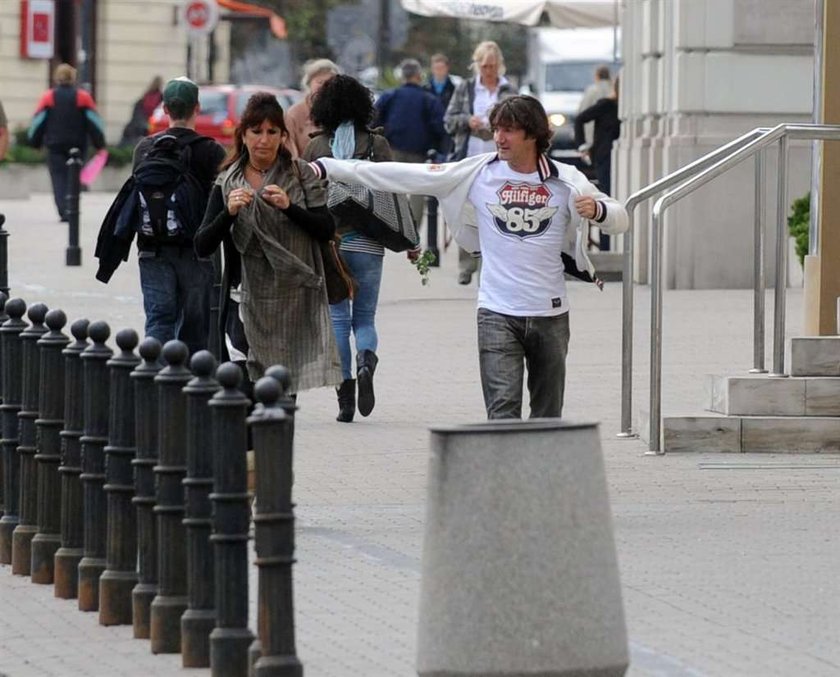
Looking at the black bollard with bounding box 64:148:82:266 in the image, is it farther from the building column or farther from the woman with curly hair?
the building column

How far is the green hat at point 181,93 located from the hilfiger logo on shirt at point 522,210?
1.96 meters

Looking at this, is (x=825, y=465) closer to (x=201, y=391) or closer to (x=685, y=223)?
(x=201, y=391)

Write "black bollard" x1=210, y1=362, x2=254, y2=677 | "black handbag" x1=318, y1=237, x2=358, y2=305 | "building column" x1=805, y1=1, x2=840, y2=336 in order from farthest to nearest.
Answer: "building column" x1=805, y1=1, x2=840, y2=336 → "black handbag" x1=318, y1=237, x2=358, y2=305 → "black bollard" x1=210, y1=362, x2=254, y2=677

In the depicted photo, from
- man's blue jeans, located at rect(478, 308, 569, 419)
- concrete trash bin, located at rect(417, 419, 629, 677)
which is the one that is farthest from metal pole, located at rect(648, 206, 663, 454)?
concrete trash bin, located at rect(417, 419, 629, 677)

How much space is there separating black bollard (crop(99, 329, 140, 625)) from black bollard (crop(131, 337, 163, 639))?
0.39ft

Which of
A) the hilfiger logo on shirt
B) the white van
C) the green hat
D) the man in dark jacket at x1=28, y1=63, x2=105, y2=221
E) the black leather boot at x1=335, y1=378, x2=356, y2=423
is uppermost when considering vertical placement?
the white van

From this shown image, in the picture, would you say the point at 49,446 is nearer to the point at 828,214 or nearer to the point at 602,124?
the point at 828,214

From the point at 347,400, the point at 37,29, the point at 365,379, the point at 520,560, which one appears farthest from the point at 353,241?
the point at 37,29

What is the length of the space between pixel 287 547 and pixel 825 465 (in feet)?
17.1

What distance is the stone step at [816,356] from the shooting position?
1134 centimetres

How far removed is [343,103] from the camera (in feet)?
38.7

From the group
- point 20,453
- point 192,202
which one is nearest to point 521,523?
point 20,453

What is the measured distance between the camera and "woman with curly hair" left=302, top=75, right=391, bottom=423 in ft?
38.7

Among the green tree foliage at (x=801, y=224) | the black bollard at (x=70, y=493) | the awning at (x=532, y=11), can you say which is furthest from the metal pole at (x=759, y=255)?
the awning at (x=532, y=11)
